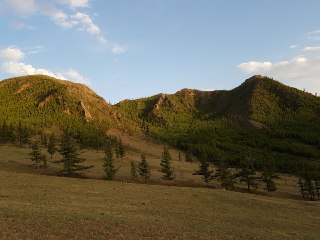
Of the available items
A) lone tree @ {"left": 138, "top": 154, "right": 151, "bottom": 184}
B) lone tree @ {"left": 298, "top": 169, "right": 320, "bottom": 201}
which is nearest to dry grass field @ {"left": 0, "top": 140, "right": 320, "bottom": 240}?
lone tree @ {"left": 138, "top": 154, "right": 151, "bottom": 184}

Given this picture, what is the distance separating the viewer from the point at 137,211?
46.6 m

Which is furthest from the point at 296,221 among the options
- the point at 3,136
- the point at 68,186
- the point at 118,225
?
the point at 3,136

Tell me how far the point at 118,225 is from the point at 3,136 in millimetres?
154413

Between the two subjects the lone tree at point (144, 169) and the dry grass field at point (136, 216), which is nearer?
the dry grass field at point (136, 216)

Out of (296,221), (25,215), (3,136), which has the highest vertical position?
(3,136)

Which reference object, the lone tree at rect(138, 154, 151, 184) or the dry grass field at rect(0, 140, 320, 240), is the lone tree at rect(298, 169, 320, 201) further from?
the dry grass field at rect(0, 140, 320, 240)

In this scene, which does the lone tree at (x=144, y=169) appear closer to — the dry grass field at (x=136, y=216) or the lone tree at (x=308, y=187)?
the dry grass field at (x=136, y=216)

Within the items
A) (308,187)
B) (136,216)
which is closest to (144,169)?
(308,187)

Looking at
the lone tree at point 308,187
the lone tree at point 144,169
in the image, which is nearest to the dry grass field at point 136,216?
the lone tree at point 144,169

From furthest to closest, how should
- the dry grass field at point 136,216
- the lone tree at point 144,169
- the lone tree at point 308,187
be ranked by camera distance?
the lone tree at point 308,187 < the lone tree at point 144,169 < the dry grass field at point 136,216

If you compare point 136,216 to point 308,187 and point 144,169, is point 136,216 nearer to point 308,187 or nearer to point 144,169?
point 144,169

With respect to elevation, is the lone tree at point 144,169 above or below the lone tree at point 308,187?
above

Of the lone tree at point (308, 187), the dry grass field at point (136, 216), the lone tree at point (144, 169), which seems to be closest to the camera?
the dry grass field at point (136, 216)

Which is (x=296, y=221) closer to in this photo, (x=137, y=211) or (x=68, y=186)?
(x=137, y=211)
